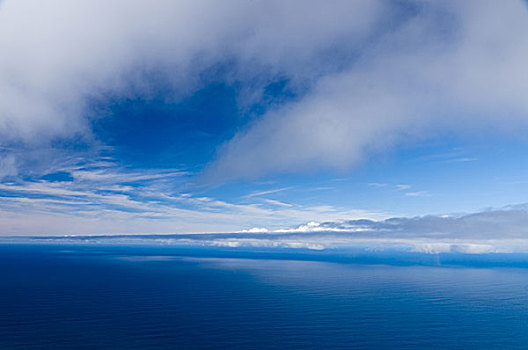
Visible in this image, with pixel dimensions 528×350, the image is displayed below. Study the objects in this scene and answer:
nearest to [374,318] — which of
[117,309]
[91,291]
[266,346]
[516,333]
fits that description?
[516,333]

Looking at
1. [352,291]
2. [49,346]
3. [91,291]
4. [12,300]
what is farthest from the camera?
[352,291]

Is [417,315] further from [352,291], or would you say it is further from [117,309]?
[117,309]

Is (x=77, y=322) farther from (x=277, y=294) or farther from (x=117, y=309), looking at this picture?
(x=277, y=294)

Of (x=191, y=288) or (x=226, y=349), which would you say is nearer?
(x=226, y=349)

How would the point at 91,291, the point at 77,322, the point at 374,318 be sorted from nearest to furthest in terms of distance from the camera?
the point at 77,322, the point at 374,318, the point at 91,291

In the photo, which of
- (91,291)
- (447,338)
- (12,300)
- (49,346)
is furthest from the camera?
(91,291)

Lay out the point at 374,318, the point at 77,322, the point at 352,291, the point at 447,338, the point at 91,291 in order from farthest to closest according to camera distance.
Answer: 1. the point at 352,291
2. the point at 91,291
3. the point at 374,318
4. the point at 77,322
5. the point at 447,338

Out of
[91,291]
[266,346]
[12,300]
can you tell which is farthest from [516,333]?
[12,300]

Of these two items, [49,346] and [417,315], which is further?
[417,315]

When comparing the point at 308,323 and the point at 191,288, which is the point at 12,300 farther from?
the point at 308,323
